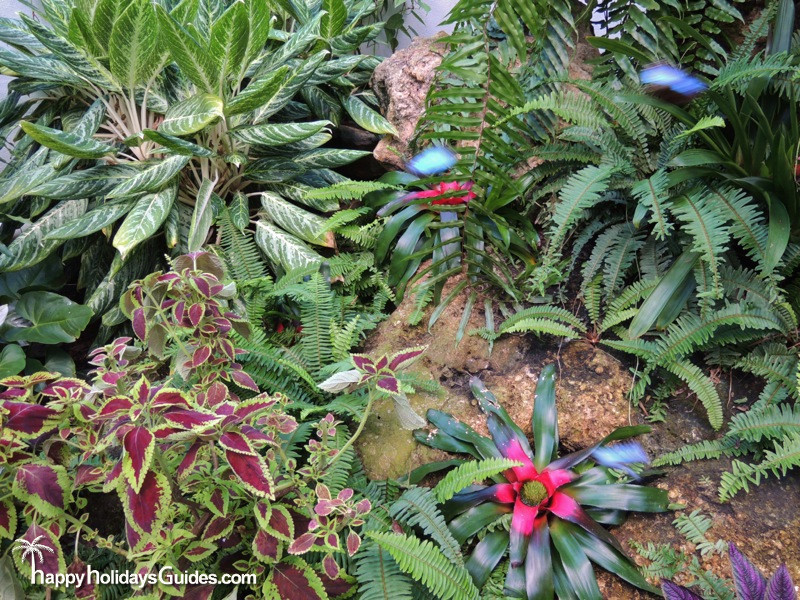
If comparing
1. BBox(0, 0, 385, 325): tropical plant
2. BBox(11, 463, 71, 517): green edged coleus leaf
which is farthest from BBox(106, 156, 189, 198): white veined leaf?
BBox(11, 463, 71, 517): green edged coleus leaf

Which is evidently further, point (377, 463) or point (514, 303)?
point (514, 303)

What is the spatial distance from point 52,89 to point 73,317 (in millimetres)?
1287

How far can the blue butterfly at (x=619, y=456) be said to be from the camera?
1.82 m

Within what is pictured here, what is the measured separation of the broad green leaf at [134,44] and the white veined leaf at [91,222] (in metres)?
0.54

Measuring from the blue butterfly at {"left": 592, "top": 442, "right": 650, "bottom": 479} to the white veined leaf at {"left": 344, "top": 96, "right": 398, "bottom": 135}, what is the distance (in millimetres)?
1803

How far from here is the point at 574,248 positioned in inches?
90.1

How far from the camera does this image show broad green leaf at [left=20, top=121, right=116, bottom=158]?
2105mm

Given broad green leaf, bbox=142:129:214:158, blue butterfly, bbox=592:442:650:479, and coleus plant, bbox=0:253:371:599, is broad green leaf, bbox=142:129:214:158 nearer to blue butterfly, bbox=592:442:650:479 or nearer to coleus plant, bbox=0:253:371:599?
→ coleus plant, bbox=0:253:371:599

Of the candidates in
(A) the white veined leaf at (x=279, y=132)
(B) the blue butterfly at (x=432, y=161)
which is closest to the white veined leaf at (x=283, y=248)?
(A) the white veined leaf at (x=279, y=132)

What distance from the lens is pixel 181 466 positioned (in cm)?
128

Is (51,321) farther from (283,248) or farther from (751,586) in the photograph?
(751,586)

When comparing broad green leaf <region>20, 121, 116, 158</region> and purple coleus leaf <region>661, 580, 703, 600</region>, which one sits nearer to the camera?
purple coleus leaf <region>661, 580, 703, 600</region>

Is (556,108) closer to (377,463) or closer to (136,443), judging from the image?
(377,463)

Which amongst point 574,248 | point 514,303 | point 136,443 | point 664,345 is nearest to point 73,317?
point 136,443
